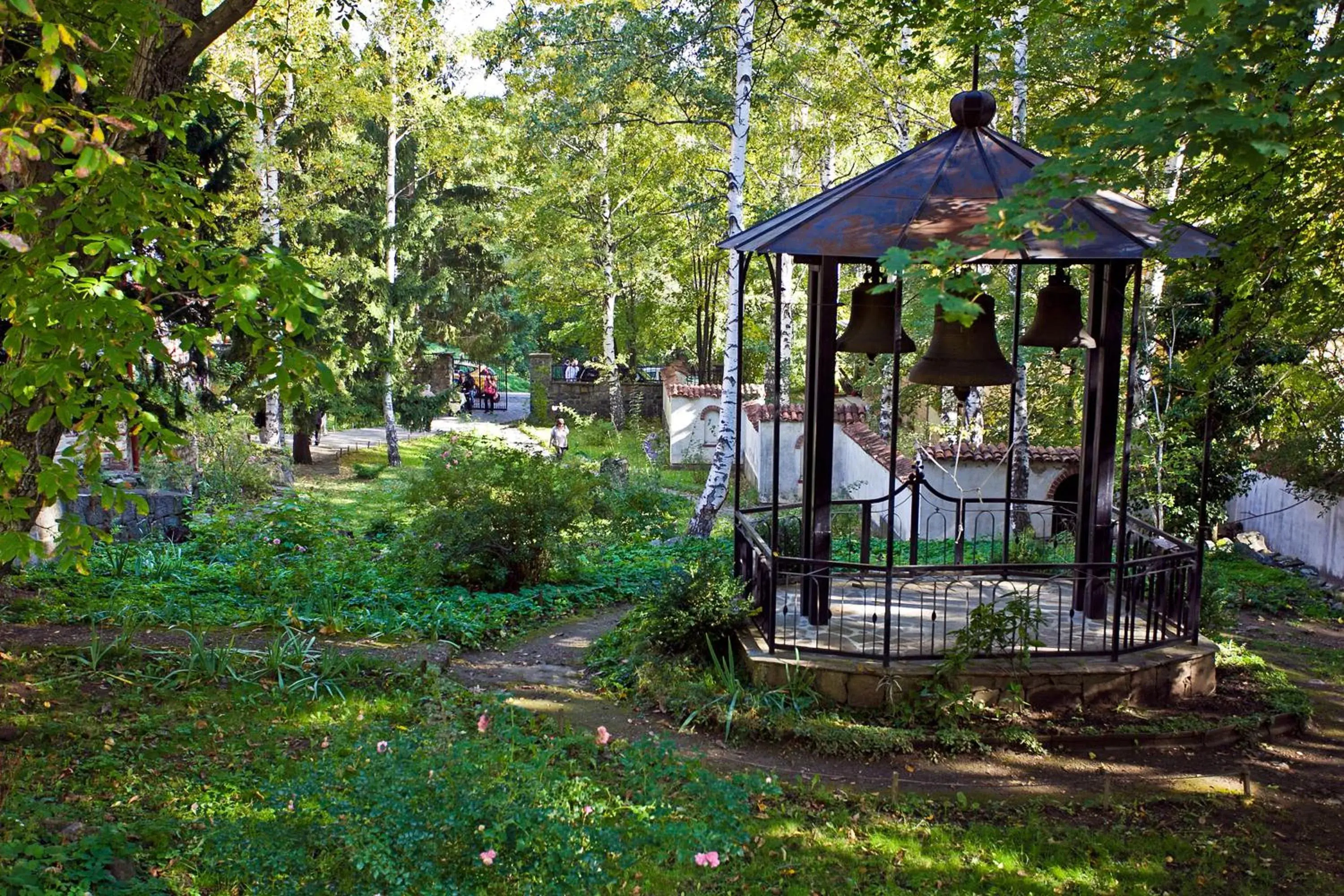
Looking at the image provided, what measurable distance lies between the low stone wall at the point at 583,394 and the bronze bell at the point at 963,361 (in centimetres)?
2517

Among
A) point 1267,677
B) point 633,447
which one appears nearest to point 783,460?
point 633,447

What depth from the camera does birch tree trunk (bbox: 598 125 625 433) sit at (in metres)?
26.4

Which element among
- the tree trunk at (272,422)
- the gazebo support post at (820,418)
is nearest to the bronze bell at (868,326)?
the gazebo support post at (820,418)

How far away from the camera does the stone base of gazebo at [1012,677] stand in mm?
7129

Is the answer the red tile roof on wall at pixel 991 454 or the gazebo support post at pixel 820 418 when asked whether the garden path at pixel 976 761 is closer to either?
the gazebo support post at pixel 820 418

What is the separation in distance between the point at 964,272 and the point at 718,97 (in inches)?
444

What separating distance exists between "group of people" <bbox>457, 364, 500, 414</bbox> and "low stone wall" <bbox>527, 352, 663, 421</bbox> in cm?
369

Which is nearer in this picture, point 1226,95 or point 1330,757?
point 1226,95

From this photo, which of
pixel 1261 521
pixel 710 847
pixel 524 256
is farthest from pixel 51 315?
Result: pixel 524 256

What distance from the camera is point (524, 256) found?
93.7 feet

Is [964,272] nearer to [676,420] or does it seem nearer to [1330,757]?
[1330,757]

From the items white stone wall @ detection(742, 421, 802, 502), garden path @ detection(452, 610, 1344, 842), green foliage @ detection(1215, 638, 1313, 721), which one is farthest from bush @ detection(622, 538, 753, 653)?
white stone wall @ detection(742, 421, 802, 502)

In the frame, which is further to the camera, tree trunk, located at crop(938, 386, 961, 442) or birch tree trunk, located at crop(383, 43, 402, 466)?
birch tree trunk, located at crop(383, 43, 402, 466)

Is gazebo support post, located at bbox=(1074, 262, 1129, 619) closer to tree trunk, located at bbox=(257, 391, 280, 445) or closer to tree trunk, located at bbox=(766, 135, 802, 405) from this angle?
tree trunk, located at bbox=(766, 135, 802, 405)
